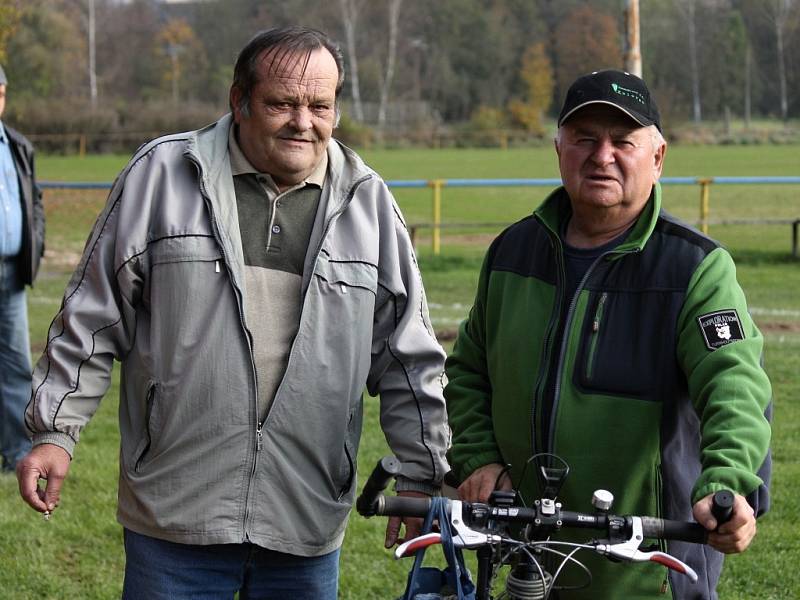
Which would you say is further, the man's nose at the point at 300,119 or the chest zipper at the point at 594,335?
the man's nose at the point at 300,119

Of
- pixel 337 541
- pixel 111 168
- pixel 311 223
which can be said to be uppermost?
pixel 311 223

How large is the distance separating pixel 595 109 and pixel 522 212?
969 inches

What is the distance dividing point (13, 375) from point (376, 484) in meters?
4.85

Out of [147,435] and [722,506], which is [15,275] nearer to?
[147,435]

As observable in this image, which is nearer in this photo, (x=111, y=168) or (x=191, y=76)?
(x=111, y=168)

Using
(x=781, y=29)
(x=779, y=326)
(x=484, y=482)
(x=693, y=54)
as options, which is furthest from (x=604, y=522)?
(x=781, y=29)

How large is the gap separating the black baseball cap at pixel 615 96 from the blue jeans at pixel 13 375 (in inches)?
181

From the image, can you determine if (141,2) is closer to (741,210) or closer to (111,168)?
(111,168)

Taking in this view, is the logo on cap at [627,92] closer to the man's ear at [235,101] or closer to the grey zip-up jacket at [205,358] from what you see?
the grey zip-up jacket at [205,358]

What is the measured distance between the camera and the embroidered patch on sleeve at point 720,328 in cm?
288

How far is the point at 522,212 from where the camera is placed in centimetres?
2758

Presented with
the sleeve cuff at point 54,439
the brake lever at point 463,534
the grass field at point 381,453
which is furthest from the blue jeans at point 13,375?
the brake lever at point 463,534

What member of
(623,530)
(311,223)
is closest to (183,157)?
(311,223)

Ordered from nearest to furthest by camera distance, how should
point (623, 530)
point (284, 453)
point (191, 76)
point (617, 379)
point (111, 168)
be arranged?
point (623, 530), point (617, 379), point (284, 453), point (111, 168), point (191, 76)
